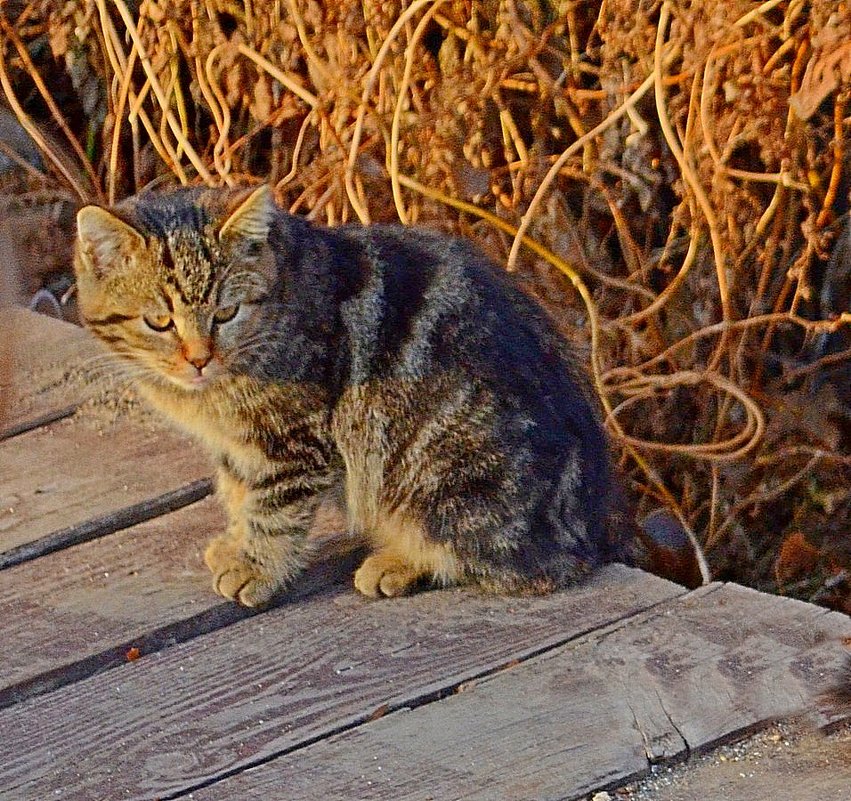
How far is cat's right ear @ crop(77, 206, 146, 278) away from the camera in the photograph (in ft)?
6.97

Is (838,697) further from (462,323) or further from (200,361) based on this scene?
(200,361)

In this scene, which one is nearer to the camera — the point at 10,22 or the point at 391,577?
the point at 391,577

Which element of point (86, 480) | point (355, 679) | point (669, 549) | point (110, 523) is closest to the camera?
point (355, 679)

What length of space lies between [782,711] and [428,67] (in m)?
2.01

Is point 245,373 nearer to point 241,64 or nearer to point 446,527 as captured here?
point 446,527

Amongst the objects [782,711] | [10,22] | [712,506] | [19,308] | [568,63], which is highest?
[10,22]

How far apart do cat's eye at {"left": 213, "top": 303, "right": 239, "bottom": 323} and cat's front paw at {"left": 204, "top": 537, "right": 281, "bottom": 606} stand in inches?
15.5

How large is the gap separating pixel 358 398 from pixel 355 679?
0.52m

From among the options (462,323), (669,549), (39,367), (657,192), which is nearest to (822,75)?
(657,192)

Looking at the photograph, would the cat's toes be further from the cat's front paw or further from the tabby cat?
the cat's front paw

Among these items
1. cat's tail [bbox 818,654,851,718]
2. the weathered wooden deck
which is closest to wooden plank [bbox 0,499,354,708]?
the weathered wooden deck

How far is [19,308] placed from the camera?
3.59 metres

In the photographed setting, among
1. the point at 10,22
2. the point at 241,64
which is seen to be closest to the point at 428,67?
the point at 241,64

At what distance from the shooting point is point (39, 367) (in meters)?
3.15
